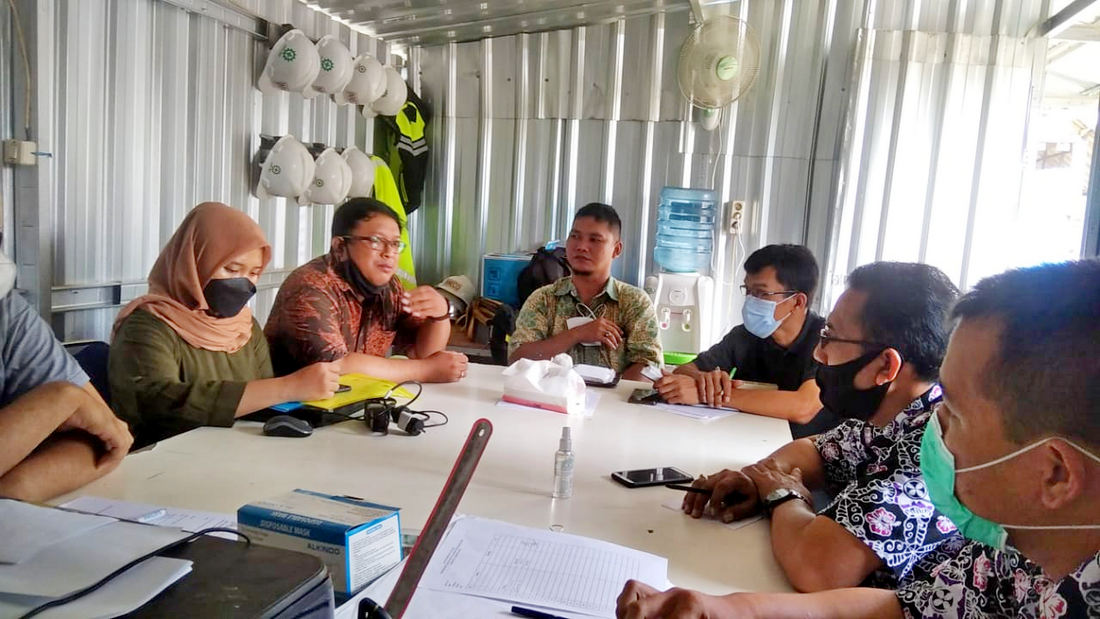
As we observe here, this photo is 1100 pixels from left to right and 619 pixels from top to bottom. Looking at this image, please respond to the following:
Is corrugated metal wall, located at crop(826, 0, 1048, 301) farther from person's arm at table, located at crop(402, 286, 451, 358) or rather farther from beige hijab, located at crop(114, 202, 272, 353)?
beige hijab, located at crop(114, 202, 272, 353)

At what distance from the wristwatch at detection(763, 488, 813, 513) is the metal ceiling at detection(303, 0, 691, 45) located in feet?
10.5

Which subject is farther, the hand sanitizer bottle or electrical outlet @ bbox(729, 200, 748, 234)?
electrical outlet @ bbox(729, 200, 748, 234)

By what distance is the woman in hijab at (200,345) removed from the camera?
5.89 feet

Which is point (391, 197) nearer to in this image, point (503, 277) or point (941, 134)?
point (503, 277)

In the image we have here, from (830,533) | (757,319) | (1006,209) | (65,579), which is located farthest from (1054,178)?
(65,579)

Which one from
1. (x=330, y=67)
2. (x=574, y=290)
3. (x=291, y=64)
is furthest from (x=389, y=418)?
(x=330, y=67)

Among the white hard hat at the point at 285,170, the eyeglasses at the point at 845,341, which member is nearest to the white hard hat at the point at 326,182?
the white hard hat at the point at 285,170

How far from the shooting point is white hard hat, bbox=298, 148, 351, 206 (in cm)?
374

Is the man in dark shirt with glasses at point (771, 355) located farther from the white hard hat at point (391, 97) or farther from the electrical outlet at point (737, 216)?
the white hard hat at point (391, 97)

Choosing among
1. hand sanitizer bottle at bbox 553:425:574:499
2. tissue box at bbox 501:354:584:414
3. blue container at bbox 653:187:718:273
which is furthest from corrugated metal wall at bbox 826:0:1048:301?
hand sanitizer bottle at bbox 553:425:574:499

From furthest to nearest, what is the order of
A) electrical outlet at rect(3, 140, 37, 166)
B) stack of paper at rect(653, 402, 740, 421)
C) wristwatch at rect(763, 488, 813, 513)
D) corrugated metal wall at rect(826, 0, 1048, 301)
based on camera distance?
corrugated metal wall at rect(826, 0, 1048, 301) → electrical outlet at rect(3, 140, 37, 166) → stack of paper at rect(653, 402, 740, 421) → wristwatch at rect(763, 488, 813, 513)

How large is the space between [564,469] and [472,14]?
3322mm

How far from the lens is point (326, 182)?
375 cm

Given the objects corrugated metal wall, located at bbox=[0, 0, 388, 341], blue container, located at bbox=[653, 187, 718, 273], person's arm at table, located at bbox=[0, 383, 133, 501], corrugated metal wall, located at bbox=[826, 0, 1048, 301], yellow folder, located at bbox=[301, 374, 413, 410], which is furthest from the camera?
blue container, located at bbox=[653, 187, 718, 273]
